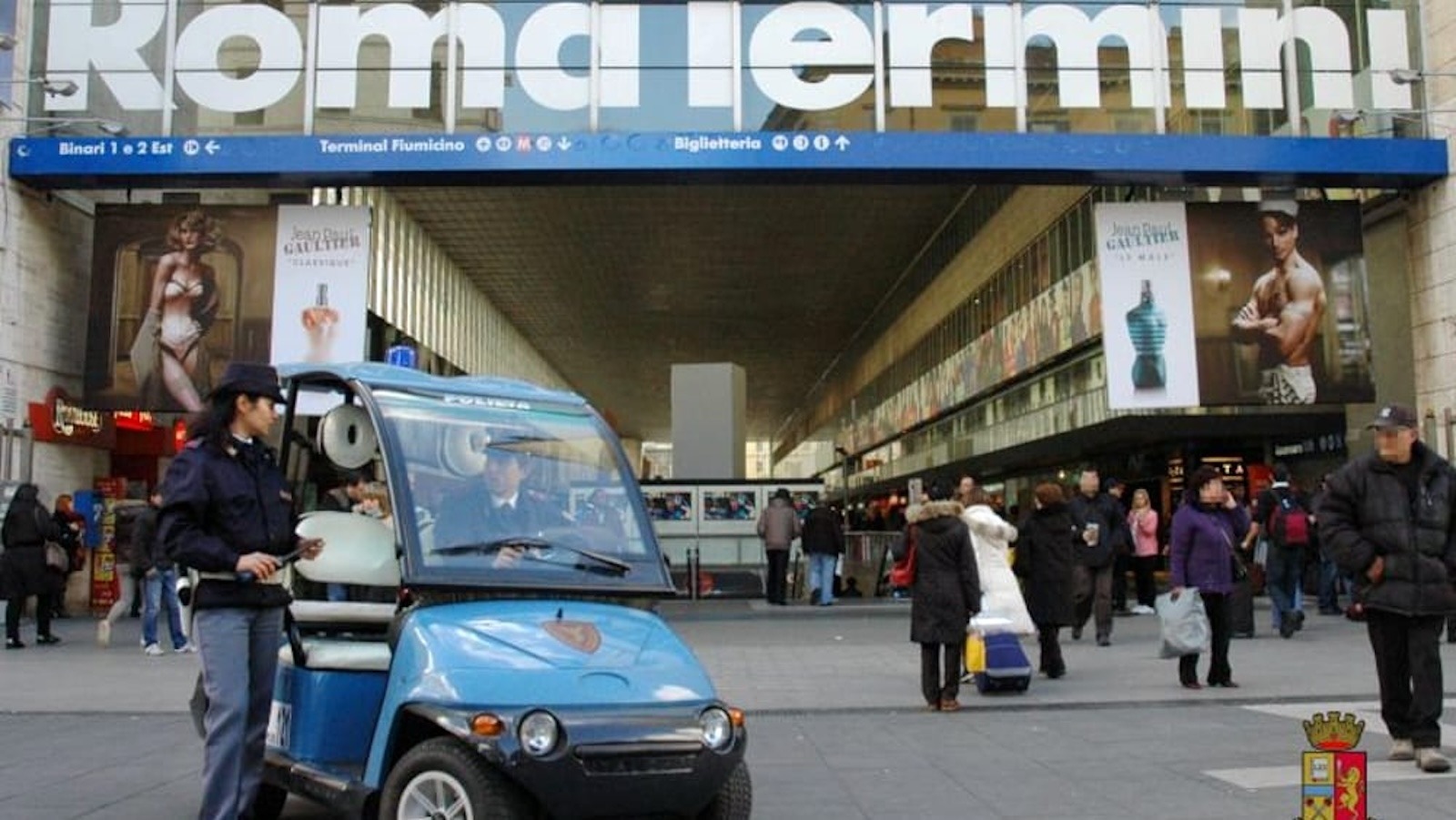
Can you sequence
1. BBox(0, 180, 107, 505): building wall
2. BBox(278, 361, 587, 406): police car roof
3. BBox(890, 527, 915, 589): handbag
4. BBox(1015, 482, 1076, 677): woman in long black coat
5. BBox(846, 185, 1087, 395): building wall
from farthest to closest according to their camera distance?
1. BBox(846, 185, 1087, 395): building wall
2. BBox(0, 180, 107, 505): building wall
3. BBox(1015, 482, 1076, 677): woman in long black coat
4. BBox(890, 527, 915, 589): handbag
5. BBox(278, 361, 587, 406): police car roof

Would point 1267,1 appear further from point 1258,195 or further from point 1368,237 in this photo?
point 1368,237

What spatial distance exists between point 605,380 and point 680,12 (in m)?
38.3

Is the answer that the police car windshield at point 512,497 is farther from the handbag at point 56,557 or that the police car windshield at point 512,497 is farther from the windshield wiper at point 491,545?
the handbag at point 56,557

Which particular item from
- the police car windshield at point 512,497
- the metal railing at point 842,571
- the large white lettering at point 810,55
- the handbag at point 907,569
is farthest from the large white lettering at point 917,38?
the police car windshield at point 512,497

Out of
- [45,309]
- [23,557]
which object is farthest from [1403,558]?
[45,309]

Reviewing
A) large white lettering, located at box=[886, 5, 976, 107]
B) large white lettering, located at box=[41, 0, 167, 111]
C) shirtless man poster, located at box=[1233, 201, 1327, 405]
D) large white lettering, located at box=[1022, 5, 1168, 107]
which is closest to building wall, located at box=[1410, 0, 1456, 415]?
shirtless man poster, located at box=[1233, 201, 1327, 405]

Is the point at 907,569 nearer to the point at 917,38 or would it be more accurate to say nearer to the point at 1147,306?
the point at 1147,306

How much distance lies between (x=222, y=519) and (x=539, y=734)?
1726 mm

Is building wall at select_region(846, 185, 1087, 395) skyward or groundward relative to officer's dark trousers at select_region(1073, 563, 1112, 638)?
skyward

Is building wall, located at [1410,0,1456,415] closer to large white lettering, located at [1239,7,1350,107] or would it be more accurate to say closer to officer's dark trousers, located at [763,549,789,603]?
large white lettering, located at [1239,7,1350,107]

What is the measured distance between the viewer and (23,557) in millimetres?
13523

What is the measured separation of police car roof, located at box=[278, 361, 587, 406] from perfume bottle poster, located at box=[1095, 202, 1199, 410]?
13703 millimetres

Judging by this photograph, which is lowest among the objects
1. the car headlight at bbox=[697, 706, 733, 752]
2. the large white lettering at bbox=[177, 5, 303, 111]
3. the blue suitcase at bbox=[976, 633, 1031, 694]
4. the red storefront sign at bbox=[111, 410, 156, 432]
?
the blue suitcase at bbox=[976, 633, 1031, 694]

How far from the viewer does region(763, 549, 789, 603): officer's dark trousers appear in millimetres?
19312
